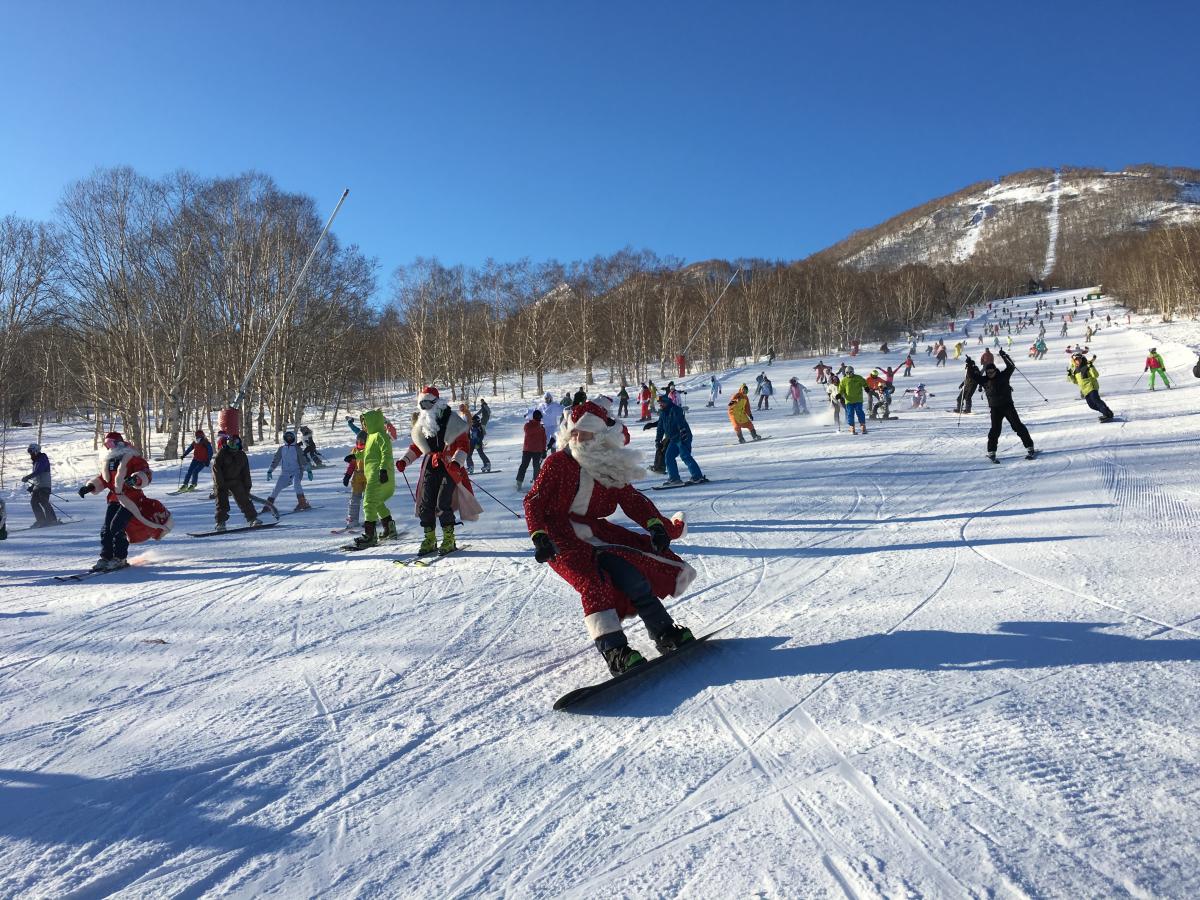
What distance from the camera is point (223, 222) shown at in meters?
29.8

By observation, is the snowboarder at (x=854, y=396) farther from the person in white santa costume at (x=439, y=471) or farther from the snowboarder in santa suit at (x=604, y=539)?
the snowboarder in santa suit at (x=604, y=539)

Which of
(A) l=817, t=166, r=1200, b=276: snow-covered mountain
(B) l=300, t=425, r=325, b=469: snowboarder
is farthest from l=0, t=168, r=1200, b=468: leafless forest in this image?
(A) l=817, t=166, r=1200, b=276: snow-covered mountain

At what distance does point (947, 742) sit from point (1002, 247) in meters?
211

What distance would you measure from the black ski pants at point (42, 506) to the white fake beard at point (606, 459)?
13.0 meters

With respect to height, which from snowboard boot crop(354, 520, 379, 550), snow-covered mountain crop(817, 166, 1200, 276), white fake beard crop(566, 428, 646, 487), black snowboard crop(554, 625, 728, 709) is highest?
snow-covered mountain crop(817, 166, 1200, 276)

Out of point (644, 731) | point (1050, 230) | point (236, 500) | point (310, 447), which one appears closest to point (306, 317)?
point (310, 447)

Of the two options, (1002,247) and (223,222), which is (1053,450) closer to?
(223,222)

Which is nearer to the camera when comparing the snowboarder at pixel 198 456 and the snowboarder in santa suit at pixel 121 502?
the snowboarder in santa suit at pixel 121 502

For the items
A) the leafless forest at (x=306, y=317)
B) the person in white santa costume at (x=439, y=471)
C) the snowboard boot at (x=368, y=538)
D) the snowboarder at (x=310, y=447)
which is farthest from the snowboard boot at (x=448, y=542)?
the leafless forest at (x=306, y=317)

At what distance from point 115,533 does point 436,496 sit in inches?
150

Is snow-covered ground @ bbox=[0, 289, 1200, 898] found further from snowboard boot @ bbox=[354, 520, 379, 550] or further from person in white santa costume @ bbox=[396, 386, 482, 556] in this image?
snowboard boot @ bbox=[354, 520, 379, 550]

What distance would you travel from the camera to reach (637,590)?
150 inches

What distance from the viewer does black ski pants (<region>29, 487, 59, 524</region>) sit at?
41.6ft

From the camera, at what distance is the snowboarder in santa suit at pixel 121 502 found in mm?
7891
